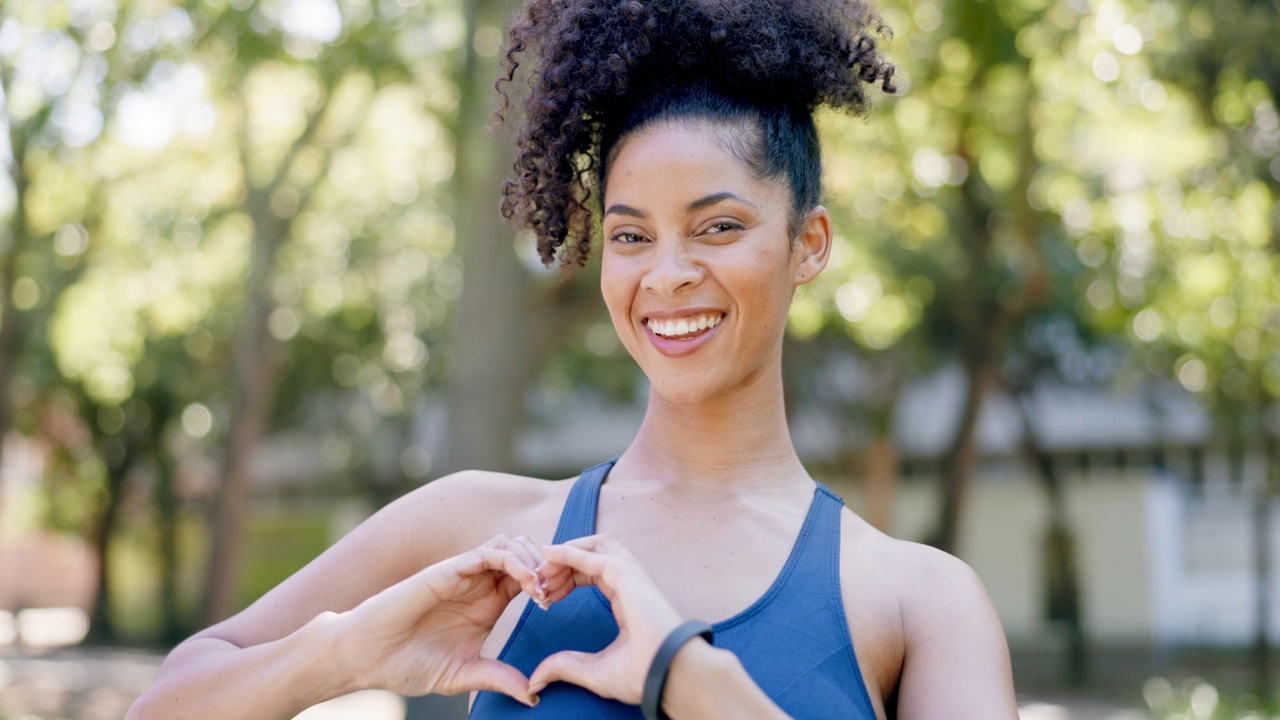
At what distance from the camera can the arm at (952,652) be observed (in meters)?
1.99

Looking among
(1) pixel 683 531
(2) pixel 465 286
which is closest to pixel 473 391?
(2) pixel 465 286

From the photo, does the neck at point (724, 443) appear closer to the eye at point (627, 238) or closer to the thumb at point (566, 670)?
the eye at point (627, 238)

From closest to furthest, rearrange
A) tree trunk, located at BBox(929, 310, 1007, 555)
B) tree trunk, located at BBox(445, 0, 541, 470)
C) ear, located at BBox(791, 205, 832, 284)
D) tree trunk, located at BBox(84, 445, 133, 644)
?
ear, located at BBox(791, 205, 832, 284) < tree trunk, located at BBox(445, 0, 541, 470) < tree trunk, located at BBox(929, 310, 1007, 555) < tree trunk, located at BBox(84, 445, 133, 644)

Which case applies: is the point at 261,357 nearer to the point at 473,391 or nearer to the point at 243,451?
the point at 243,451

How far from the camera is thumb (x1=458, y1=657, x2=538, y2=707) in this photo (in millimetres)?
1984

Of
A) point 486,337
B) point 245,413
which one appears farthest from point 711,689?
point 245,413

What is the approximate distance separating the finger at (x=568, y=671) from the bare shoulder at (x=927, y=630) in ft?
1.38

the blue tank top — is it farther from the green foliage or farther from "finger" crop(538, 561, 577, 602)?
the green foliage

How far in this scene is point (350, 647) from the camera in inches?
78.8

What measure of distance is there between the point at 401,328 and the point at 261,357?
5727mm

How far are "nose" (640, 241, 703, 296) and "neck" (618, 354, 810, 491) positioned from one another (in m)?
0.27

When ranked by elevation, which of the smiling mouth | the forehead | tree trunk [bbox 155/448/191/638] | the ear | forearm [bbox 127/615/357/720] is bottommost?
tree trunk [bbox 155/448/191/638]

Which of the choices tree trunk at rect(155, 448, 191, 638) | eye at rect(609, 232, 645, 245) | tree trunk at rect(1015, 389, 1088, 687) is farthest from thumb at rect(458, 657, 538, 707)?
tree trunk at rect(155, 448, 191, 638)

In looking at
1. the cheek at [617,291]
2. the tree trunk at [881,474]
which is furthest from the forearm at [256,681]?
the tree trunk at [881,474]
